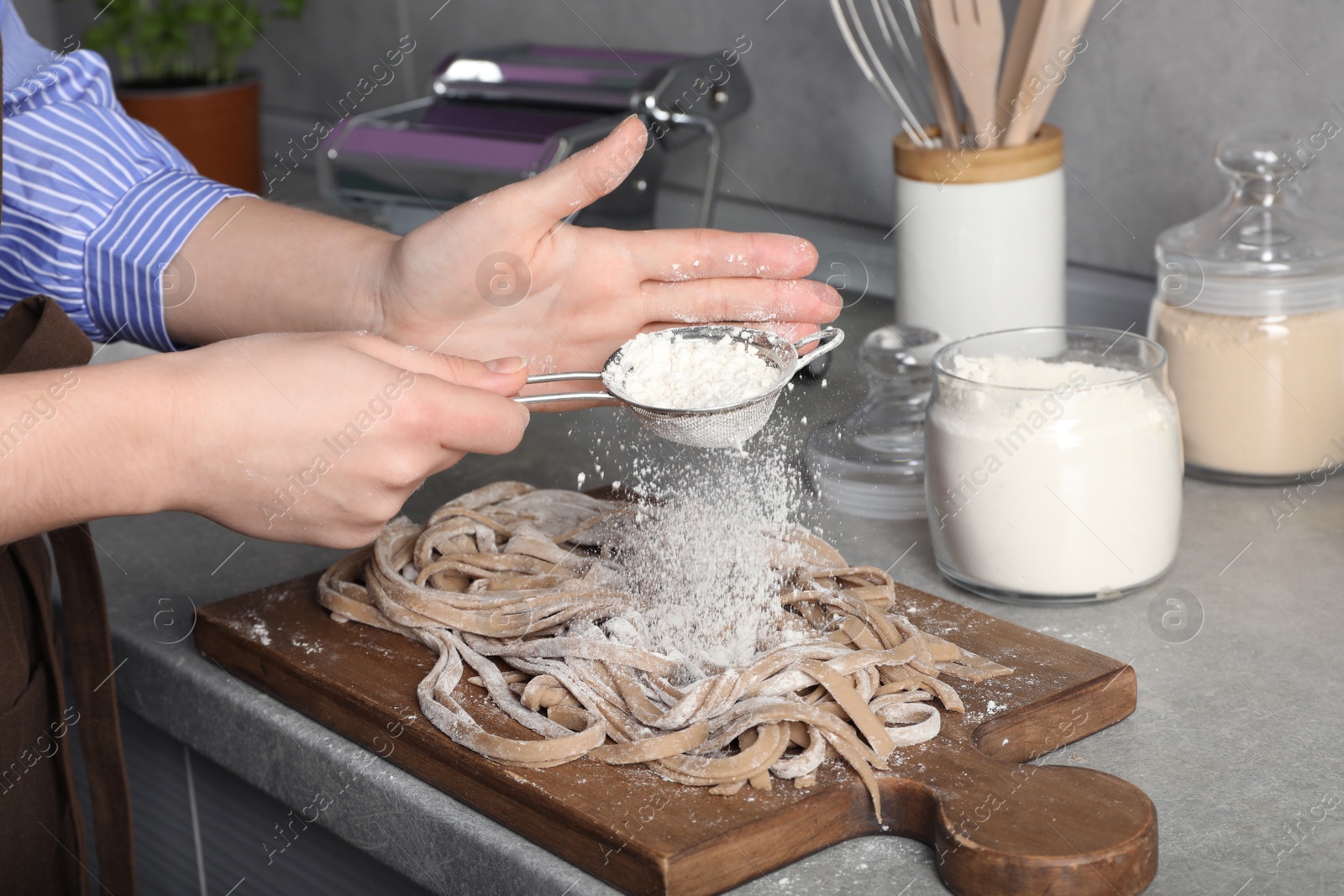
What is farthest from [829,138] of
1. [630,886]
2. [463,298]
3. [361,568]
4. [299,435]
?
[630,886]

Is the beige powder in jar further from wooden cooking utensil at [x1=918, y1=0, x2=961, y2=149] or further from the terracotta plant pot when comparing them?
the terracotta plant pot

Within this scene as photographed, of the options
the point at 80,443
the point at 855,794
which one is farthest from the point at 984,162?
the point at 80,443

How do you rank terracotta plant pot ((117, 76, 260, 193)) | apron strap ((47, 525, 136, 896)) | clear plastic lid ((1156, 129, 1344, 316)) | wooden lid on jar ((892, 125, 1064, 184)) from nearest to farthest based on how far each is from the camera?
apron strap ((47, 525, 136, 896)) → clear plastic lid ((1156, 129, 1344, 316)) → wooden lid on jar ((892, 125, 1064, 184)) → terracotta plant pot ((117, 76, 260, 193))

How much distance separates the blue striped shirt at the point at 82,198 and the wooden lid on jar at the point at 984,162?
0.58 m

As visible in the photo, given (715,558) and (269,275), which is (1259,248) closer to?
(715,558)

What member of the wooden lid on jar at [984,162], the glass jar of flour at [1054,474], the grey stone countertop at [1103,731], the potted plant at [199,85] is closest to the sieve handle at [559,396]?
the grey stone countertop at [1103,731]

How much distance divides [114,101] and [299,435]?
0.45 m

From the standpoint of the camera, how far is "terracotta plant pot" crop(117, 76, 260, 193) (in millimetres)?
2051

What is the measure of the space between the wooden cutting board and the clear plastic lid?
36cm

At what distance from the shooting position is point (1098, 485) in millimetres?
865

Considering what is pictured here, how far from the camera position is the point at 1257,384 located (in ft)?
3.37

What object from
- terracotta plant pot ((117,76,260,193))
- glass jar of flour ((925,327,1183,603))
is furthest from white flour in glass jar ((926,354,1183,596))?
terracotta plant pot ((117,76,260,193))

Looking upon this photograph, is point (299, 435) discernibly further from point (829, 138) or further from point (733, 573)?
point (829, 138)

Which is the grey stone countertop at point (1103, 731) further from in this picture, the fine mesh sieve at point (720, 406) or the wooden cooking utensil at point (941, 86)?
the wooden cooking utensil at point (941, 86)
